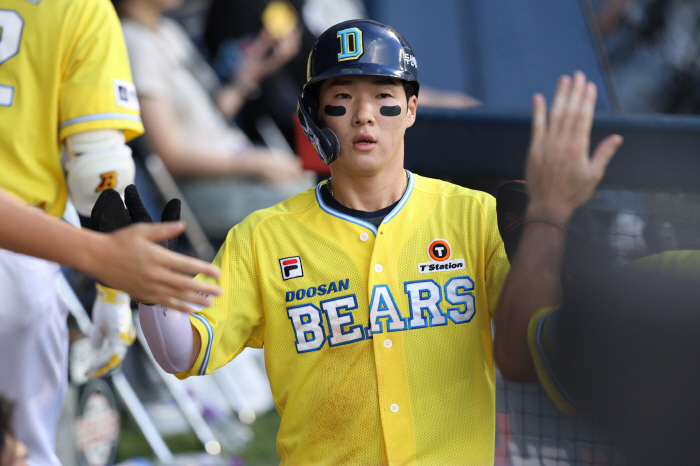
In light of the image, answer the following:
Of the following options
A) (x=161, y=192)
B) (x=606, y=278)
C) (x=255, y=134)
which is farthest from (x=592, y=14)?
(x=606, y=278)

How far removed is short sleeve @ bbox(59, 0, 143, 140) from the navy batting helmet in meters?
0.78

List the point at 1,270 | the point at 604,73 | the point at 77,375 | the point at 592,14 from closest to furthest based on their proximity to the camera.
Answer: the point at 1,270 → the point at 77,375 → the point at 604,73 → the point at 592,14

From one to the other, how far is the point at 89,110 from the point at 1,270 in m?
0.63

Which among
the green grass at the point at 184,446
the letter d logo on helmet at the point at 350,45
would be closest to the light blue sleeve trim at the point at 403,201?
the letter d logo on helmet at the point at 350,45

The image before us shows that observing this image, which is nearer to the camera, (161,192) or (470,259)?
(470,259)

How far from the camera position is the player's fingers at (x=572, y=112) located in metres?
1.90

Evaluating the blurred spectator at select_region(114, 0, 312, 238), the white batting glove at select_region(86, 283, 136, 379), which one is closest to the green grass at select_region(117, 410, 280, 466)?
the blurred spectator at select_region(114, 0, 312, 238)

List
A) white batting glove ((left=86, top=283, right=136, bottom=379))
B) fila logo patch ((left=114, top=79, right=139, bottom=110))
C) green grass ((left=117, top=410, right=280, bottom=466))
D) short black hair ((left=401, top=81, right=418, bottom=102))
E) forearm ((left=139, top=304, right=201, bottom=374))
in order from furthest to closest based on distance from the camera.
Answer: green grass ((left=117, top=410, right=280, bottom=466))
white batting glove ((left=86, top=283, right=136, bottom=379))
fila logo patch ((left=114, top=79, right=139, bottom=110))
short black hair ((left=401, top=81, right=418, bottom=102))
forearm ((left=139, top=304, right=201, bottom=374))

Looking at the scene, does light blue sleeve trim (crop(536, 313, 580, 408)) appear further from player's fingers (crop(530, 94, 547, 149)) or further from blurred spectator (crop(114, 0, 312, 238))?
blurred spectator (crop(114, 0, 312, 238))

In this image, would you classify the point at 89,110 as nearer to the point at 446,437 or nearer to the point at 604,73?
the point at 446,437

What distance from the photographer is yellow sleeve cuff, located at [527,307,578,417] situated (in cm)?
197

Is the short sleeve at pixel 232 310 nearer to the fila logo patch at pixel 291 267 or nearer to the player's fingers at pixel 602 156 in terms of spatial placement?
the fila logo patch at pixel 291 267

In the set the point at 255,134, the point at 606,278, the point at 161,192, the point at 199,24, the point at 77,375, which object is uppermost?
the point at 199,24

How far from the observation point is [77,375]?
4.39 meters
